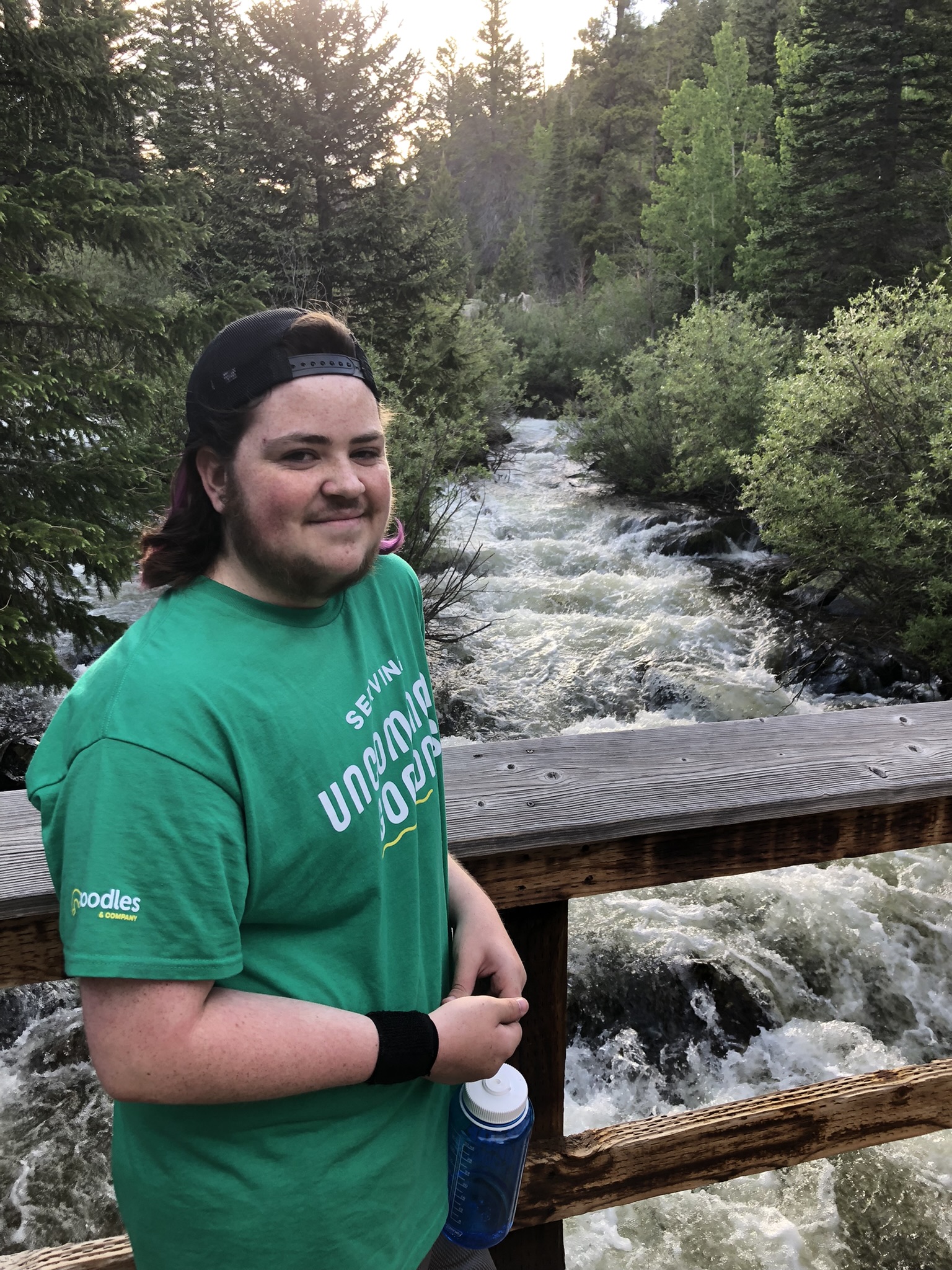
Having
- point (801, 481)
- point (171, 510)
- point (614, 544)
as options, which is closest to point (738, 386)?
point (614, 544)

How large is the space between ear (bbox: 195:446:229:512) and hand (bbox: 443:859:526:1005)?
0.65 m

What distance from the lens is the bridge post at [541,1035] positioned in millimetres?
1507

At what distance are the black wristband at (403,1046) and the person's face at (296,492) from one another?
514mm

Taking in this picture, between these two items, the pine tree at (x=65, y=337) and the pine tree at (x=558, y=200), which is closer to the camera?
the pine tree at (x=65, y=337)

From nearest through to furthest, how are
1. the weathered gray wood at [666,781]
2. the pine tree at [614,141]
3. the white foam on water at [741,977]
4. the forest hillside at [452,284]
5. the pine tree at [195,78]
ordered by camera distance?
the weathered gray wood at [666,781]
the white foam on water at [741,977]
the forest hillside at [452,284]
the pine tree at [195,78]
the pine tree at [614,141]

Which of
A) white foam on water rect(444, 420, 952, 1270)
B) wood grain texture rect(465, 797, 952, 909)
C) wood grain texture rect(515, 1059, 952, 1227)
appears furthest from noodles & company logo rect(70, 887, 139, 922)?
white foam on water rect(444, 420, 952, 1270)

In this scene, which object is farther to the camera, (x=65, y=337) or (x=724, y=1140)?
(x=65, y=337)

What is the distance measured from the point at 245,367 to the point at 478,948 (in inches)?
33.9

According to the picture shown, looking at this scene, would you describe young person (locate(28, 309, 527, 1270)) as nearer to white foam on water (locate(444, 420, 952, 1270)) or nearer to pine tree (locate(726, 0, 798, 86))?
white foam on water (locate(444, 420, 952, 1270))

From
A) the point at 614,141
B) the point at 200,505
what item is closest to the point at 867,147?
the point at 614,141

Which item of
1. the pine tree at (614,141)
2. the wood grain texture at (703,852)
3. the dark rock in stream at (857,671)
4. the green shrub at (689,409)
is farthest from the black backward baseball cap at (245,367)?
the pine tree at (614,141)

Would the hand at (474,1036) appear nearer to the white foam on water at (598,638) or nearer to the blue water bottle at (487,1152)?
the blue water bottle at (487,1152)

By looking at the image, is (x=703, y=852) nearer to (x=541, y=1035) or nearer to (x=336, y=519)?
(x=541, y=1035)

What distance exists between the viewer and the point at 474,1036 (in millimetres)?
1090
